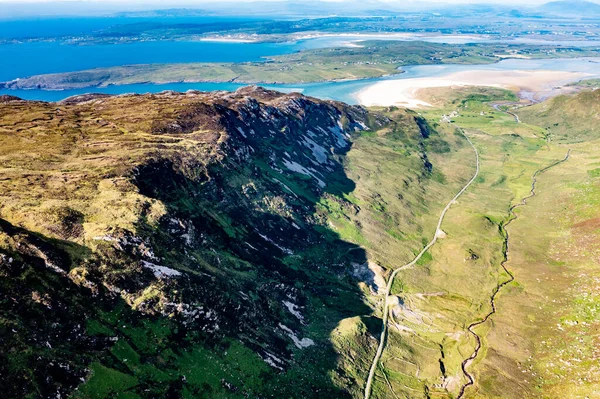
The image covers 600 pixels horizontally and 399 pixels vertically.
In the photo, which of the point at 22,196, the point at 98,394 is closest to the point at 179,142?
the point at 22,196

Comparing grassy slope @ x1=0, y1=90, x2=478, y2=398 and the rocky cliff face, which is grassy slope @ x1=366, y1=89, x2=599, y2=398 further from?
the rocky cliff face

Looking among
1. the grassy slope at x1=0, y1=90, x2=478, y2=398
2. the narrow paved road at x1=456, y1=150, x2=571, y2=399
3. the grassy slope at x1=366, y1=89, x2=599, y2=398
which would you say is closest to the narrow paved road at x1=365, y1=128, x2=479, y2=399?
the grassy slope at x1=366, y1=89, x2=599, y2=398

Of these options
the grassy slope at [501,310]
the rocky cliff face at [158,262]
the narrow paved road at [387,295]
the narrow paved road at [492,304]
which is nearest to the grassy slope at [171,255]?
the rocky cliff face at [158,262]

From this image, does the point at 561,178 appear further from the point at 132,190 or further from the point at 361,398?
the point at 132,190

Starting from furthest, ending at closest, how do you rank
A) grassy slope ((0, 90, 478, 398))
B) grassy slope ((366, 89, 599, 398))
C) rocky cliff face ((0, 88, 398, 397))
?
1. grassy slope ((366, 89, 599, 398))
2. grassy slope ((0, 90, 478, 398))
3. rocky cliff face ((0, 88, 398, 397))

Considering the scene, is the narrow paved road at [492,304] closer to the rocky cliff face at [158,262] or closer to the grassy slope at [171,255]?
the grassy slope at [171,255]

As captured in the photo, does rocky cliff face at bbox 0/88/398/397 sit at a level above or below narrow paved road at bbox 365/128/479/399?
above

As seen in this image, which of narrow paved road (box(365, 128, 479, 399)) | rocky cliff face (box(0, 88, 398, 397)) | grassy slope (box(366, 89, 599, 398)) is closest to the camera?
rocky cliff face (box(0, 88, 398, 397))

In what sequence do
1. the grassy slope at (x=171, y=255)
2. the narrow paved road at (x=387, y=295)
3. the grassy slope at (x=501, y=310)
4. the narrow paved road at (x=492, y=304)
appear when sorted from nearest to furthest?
1. the grassy slope at (x=171, y=255)
2. the narrow paved road at (x=387, y=295)
3. the grassy slope at (x=501, y=310)
4. the narrow paved road at (x=492, y=304)

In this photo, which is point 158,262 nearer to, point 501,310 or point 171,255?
point 171,255

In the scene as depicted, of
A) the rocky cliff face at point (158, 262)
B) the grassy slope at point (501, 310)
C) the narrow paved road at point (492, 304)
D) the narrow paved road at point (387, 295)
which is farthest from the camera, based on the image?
the narrow paved road at point (492, 304)
